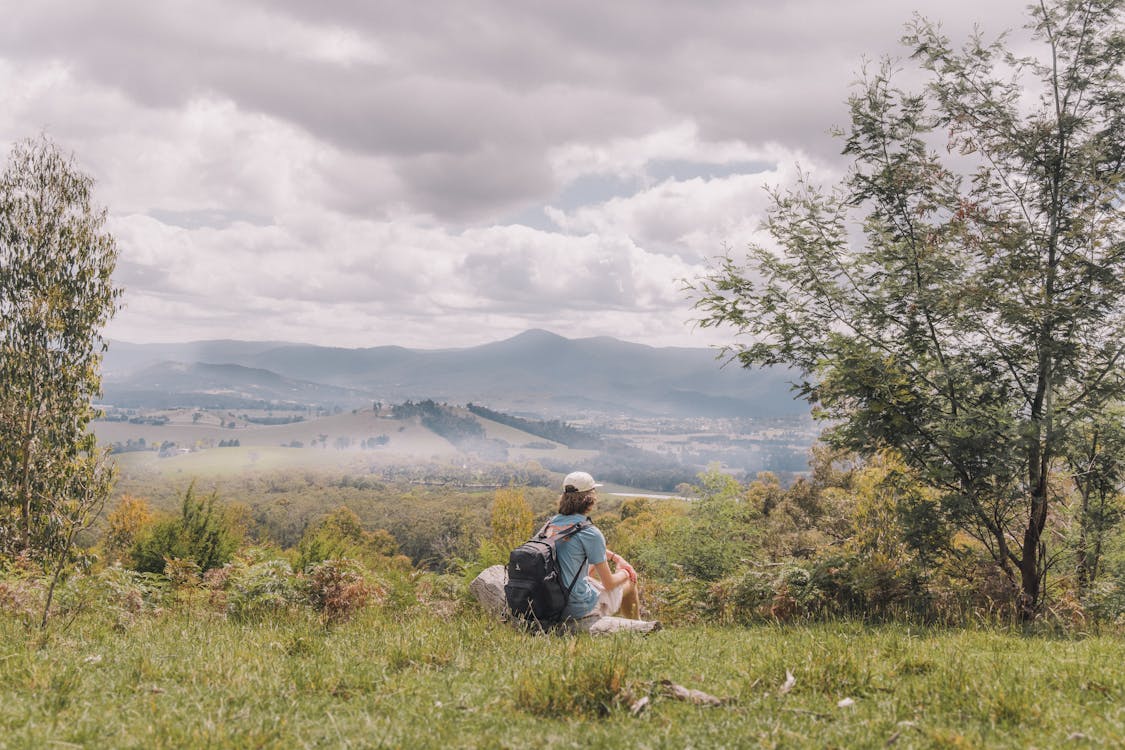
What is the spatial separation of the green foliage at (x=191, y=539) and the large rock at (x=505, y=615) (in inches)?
651

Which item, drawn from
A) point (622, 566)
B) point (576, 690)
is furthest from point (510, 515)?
point (576, 690)

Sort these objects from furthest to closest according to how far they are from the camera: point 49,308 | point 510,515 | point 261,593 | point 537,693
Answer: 1. point 510,515
2. point 49,308
3. point 261,593
4. point 537,693

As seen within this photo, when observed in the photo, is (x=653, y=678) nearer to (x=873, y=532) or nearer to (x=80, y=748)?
(x=80, y=748)

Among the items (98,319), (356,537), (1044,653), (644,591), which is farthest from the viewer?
(356,537)

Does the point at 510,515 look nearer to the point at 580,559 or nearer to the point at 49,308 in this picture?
the point at 49,308

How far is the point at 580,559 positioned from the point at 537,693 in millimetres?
3415

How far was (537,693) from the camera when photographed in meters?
4.52

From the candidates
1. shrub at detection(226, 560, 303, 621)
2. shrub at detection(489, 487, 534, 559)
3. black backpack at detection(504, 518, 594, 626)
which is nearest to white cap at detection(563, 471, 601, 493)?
black backpack at detection(504, 518, 594, 626)

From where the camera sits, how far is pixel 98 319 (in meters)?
24.0

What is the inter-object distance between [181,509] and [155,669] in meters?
23.1

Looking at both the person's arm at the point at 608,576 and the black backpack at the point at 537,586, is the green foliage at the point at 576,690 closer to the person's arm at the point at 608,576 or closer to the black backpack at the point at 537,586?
the black backpack at the point at 537,586

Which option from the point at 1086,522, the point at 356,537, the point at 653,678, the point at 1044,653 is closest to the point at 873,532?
the point at 1086,522

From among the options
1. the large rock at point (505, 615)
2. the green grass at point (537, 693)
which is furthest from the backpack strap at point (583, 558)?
the green grass at point (537, 693)

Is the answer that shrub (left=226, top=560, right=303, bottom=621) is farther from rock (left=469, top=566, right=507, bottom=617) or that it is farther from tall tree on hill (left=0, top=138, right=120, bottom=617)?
tall tree on hill (left=0, top=138, right=120, bottom=617)
